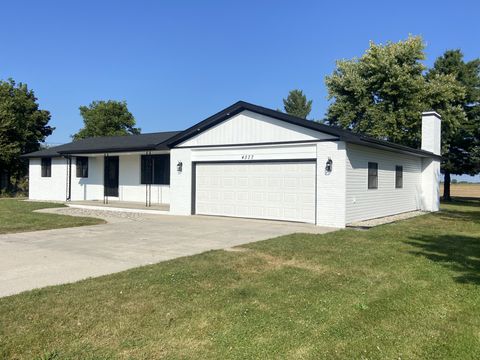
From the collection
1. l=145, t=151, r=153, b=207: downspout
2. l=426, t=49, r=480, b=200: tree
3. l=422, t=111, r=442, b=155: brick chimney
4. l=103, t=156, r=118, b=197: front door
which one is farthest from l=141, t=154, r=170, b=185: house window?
l=426, t=49, r=480, b=200: tree

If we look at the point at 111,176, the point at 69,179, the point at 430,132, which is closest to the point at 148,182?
the point at 111,176

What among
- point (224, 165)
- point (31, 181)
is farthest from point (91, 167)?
point (224, 165)

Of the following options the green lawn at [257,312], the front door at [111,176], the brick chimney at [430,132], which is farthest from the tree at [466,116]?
the green lawn at [257,312]

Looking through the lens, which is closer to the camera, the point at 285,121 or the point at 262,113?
the point at 285,121

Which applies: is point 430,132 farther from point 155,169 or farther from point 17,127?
point 17,127

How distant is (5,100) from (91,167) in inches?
519

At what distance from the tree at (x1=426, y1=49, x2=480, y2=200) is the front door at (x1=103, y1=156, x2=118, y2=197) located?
2347 centimetres

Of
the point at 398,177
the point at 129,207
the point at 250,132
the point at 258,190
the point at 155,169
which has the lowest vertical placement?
the point at 129,207

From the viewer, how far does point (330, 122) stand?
105ft

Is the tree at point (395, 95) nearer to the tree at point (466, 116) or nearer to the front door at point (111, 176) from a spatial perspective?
the tree at point (466, 116)

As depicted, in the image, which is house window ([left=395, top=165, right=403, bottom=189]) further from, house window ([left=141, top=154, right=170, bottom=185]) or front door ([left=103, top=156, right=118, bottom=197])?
front door ([left=103, top=156, right=118, bottom=197])

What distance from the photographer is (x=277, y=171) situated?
46.4 feet

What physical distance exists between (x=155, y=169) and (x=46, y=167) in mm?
8485

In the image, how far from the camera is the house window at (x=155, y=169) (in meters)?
19.3
